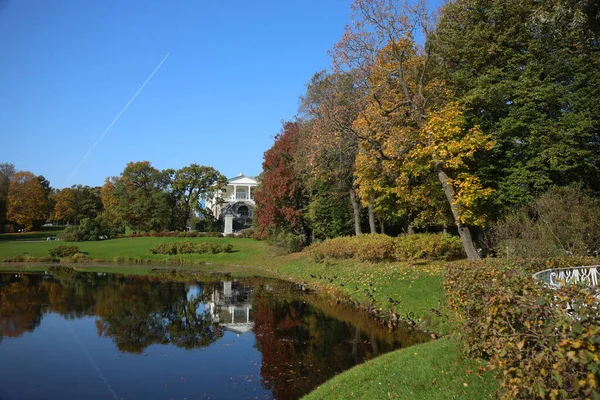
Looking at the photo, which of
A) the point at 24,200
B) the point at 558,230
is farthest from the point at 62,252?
the point at 558,230

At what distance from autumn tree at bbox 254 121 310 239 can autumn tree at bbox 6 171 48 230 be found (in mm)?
42000

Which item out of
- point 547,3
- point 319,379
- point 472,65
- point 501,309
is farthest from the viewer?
point 472,65

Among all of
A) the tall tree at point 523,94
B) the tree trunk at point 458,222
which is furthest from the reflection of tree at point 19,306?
the tall tree at point 523,94

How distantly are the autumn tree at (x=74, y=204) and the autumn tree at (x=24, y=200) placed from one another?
9707 mm

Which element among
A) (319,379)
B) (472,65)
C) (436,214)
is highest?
(472,65)

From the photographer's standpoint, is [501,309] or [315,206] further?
[315,206]

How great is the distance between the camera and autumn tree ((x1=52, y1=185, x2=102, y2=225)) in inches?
2894

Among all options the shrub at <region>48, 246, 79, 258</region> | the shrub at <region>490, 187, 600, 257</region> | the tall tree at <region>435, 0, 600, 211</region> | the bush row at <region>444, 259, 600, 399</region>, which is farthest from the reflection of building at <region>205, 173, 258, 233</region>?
the bush row at <region>444, 259, 600, 399</region>

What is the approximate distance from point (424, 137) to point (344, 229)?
17.0 m

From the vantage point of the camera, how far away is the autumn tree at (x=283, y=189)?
113ft

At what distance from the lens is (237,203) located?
7581 cm

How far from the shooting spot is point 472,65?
2105 centimetres

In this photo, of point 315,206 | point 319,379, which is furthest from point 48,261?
point 319,379

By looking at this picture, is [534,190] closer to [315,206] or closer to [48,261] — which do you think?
[315,206]
